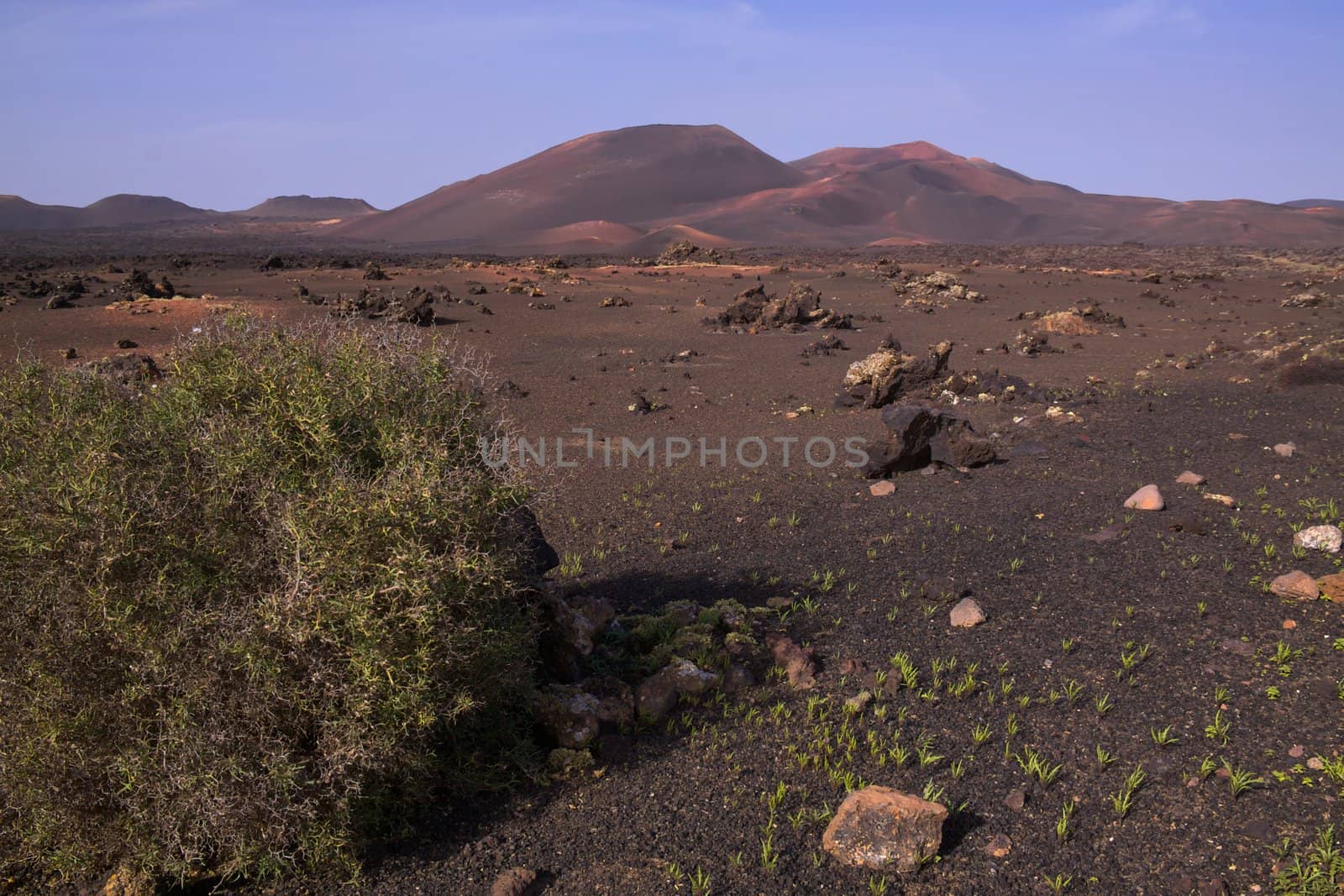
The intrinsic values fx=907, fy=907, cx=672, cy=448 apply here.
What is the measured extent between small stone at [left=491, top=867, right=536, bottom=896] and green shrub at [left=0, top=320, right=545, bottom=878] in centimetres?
53

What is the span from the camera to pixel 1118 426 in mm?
10586

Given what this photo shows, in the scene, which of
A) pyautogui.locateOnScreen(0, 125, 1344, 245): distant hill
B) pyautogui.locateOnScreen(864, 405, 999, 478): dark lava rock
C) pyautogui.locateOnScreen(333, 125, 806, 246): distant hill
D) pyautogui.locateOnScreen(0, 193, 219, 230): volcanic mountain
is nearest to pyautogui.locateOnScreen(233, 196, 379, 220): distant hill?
pyautogui.locateOnScreen(0, 193, 219, 230): volcanic mountain

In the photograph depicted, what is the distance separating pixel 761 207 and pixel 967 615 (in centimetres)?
9236

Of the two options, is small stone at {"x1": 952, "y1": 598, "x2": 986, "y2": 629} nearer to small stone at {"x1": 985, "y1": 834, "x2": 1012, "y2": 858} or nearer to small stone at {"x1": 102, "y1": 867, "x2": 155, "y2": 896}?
small stone at {"x1": 985, "y1": 834, "x2": 1012, "y2": 858}

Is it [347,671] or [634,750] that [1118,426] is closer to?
[634,750]

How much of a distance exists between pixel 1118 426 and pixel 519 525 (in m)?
8.79

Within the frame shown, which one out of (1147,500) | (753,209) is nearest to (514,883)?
(1147,500)

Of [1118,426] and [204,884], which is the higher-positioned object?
[1118,426]

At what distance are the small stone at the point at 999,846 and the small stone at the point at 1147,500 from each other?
4.63 m

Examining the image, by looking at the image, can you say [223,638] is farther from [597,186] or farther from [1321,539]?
[597,186]

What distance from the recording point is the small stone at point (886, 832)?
3.53 m

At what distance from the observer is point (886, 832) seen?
3.57m

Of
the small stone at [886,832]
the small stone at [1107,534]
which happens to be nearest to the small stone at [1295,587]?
the small stone at [1107,534]

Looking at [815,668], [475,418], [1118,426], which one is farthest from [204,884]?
[1118,426]
